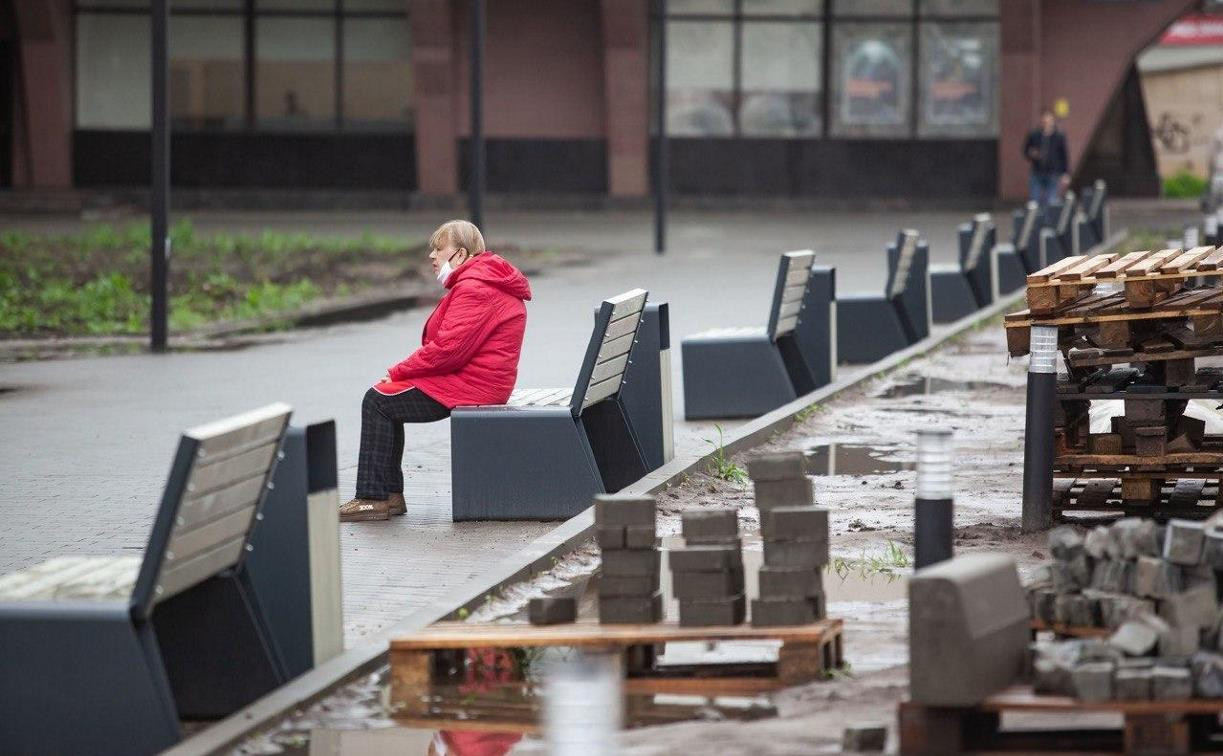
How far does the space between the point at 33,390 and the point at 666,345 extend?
6093mm

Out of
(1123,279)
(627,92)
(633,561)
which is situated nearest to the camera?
(633,561)

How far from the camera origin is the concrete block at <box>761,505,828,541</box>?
262 inches

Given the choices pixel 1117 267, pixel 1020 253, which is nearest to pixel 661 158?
pixel 1020 253

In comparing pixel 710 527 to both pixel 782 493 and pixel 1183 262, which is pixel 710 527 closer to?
pixel 782 493

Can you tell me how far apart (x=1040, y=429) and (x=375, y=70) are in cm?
3404

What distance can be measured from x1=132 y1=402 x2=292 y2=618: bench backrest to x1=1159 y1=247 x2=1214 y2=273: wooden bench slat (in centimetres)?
424

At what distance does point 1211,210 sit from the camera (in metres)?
28.0

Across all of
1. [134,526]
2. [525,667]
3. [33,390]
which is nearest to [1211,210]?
[33,390]

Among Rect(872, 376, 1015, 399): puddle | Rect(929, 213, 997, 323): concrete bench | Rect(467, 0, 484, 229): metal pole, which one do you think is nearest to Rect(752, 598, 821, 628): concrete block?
Rect(872, 376, 1015, 399): puddle

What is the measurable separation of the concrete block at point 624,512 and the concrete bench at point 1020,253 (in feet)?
54.2

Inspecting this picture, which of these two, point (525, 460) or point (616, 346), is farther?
point (616, 346)

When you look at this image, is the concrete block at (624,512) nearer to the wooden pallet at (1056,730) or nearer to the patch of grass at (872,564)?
the wooden pallet at (1056,730)

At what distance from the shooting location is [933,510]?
7.09 m

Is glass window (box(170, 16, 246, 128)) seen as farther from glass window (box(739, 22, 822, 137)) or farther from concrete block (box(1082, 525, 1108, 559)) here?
concrete block (box(1082, 525, 1108, 559))
